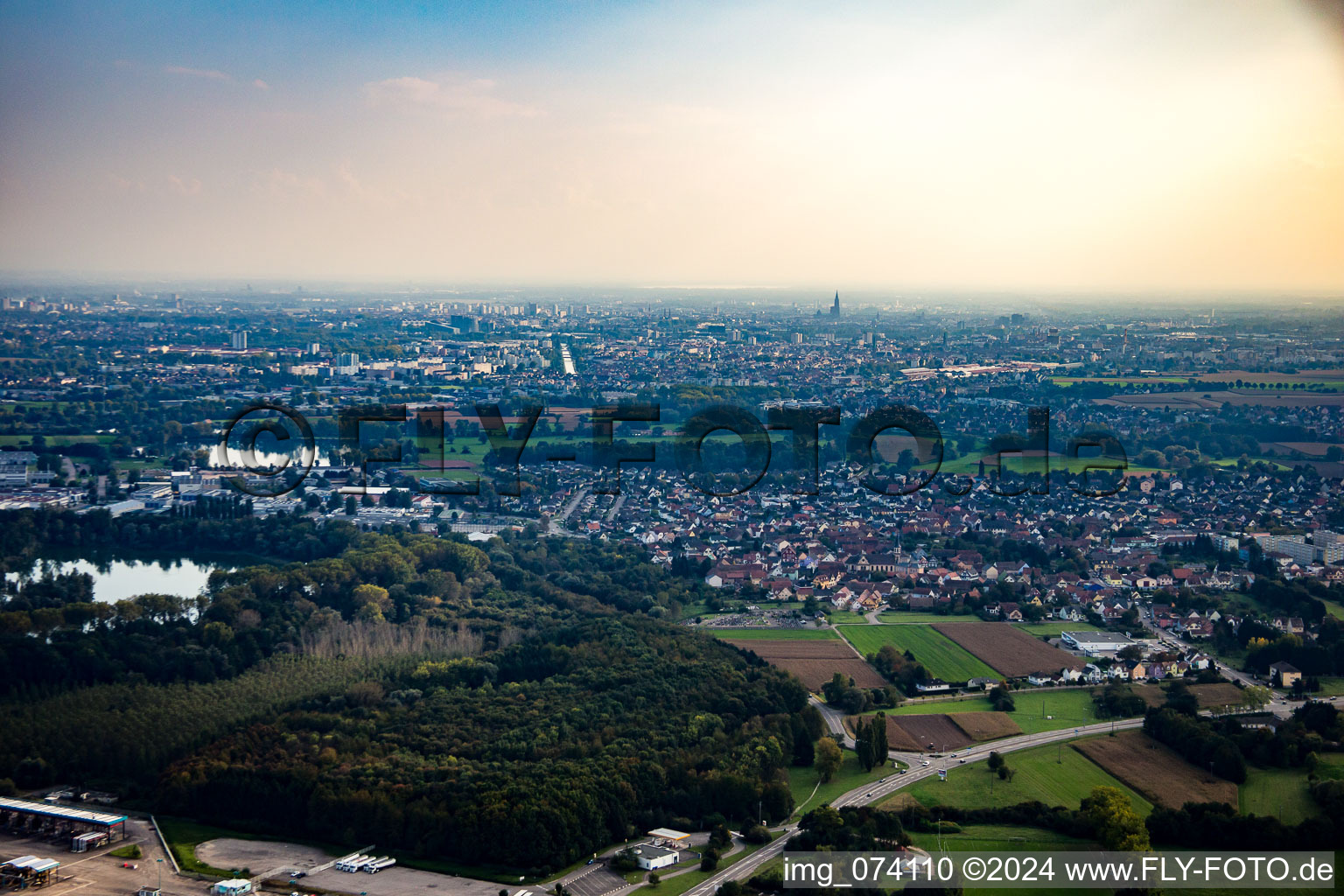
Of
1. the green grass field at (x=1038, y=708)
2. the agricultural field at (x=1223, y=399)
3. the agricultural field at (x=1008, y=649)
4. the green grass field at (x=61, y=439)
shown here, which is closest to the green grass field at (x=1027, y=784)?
the green grass field at (x=1038, y=708)

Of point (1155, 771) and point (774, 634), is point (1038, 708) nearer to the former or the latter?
point (1155, 771)

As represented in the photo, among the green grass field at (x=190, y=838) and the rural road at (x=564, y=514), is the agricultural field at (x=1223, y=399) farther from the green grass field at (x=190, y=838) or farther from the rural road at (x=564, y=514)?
the green grass field at (x=190, y=838)

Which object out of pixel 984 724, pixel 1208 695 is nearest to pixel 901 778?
pixel 984 724

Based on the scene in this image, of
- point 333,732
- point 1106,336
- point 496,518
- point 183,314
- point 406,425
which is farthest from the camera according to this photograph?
point 183,314

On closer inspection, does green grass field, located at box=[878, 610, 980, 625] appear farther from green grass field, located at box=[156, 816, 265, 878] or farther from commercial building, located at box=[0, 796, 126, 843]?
commercial building, located at box=[0, 796, 126, 843]

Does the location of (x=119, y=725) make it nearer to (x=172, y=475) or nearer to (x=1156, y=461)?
(x=172, y=475)

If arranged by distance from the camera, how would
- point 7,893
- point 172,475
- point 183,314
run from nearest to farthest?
1. point 7,893
2. point 172,475
3. point 183,314

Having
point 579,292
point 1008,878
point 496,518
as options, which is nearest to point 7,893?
point 1008,878
